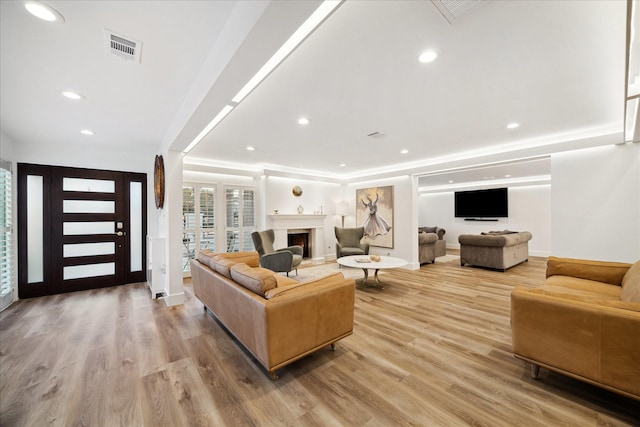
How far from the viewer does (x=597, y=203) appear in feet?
12.2

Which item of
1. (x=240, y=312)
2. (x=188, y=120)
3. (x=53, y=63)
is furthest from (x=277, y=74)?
(x=240, y=312)

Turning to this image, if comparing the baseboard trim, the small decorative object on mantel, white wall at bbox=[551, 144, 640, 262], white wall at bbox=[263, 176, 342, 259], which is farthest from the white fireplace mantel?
white wall at bbox=[551, 144, 640, 262]

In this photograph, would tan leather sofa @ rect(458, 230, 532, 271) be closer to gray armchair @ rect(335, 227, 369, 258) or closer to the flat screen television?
the flat screen television

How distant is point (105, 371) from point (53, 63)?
2.60 meters

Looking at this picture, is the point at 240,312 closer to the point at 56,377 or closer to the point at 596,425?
the point at 56,377

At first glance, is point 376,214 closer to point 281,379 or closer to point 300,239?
point 300,239

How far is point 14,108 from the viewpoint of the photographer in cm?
287

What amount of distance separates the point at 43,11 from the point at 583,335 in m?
4.00

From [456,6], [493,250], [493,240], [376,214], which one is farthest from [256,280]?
[493,250]

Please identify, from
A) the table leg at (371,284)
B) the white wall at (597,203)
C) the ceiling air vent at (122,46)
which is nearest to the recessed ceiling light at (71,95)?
the ceiling air vent at (122,46)

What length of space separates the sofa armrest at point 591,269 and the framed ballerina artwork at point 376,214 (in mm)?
3588

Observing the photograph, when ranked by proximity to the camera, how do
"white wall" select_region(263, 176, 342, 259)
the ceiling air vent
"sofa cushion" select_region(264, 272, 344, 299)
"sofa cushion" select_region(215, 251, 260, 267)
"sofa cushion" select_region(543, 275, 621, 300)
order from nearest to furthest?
1. the ceiling air vent
2. "sofa cushion" select_region(264, 272, 344, 299)
3. "sofa cushion" select_region(543, 275, 621, 300)
4. "sofa cushion" select_region(215, 251, 260, 267)
5. "white wall" select_region(263, 176, 342, 259)

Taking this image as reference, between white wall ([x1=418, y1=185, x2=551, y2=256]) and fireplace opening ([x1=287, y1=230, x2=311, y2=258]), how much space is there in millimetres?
6049

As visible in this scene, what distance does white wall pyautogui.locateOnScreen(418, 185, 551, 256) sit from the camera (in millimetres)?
7785
